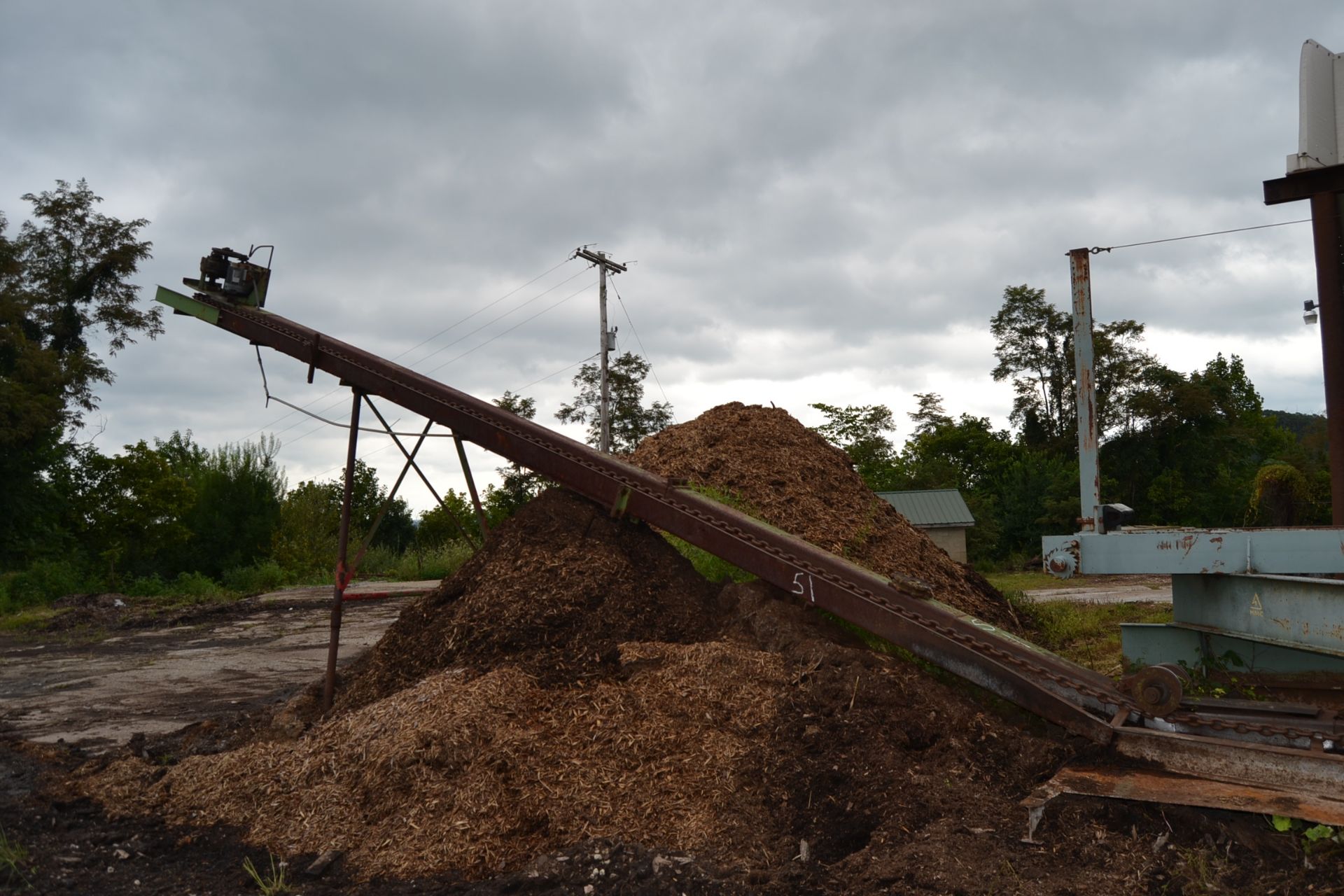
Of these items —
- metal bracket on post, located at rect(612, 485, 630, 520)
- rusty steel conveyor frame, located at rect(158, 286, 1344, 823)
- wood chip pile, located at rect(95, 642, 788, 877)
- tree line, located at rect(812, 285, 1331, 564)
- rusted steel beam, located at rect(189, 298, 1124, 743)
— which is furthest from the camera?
tree line, located at rect(812, 285, 1331, 564)

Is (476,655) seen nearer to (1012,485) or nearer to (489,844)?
(489,844)

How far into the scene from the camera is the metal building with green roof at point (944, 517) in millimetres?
30922

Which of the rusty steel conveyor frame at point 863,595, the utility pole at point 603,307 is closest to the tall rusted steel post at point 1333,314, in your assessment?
the rusty steel conveyor frame at point 863,595

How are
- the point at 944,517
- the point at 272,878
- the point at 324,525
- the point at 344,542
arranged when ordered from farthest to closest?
the point at 324,525
the point at 944,517
the point at 344,542
the point at 272,878

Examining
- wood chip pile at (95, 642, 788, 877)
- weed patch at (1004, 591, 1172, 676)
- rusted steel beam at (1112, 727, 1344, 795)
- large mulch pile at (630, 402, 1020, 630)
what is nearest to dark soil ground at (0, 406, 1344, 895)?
wood chip pile at (95, 642, 788, 877)

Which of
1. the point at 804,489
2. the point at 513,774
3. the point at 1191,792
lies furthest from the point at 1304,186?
the point at 513,774

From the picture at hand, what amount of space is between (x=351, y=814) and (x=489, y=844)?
0.84 meters

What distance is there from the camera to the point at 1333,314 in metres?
7.03

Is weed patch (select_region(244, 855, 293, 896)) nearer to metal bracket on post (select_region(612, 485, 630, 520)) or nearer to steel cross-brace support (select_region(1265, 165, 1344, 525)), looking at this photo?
metal bracket on post (select_region(612, 485, 630, 520))

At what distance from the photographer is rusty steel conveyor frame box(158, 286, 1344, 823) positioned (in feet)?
12.1

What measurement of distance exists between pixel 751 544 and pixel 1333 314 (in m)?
5.05

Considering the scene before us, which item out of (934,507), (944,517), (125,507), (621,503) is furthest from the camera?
(934,507)

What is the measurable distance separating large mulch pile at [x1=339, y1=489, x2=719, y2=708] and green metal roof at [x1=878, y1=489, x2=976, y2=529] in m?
25.3

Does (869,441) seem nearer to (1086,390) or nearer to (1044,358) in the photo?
(1044,358)
